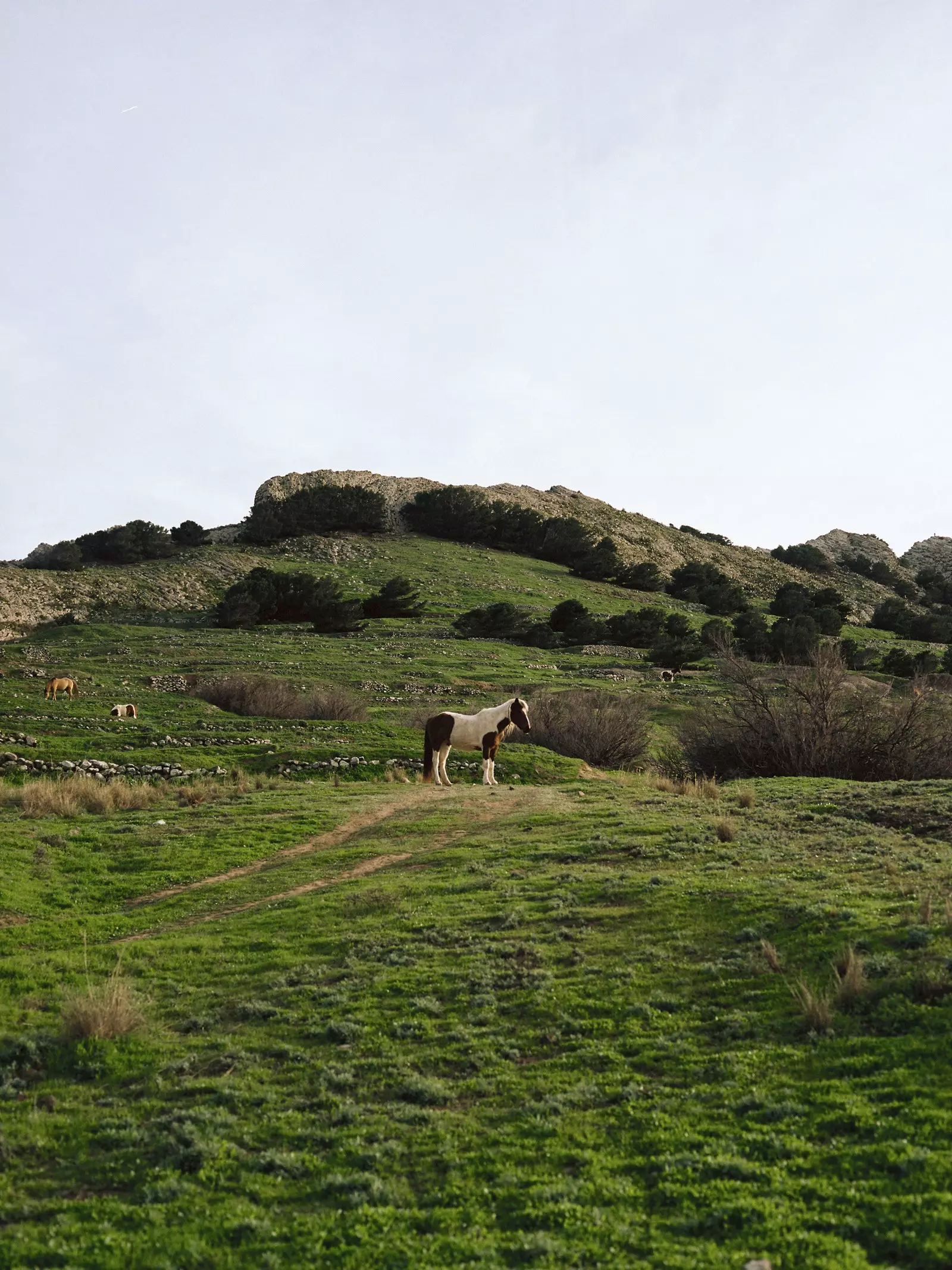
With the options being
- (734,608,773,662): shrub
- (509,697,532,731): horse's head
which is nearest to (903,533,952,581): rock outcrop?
(734,608,773,662): shrub

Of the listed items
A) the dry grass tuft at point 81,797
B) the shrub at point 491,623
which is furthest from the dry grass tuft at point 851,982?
the shrub at point 491,623

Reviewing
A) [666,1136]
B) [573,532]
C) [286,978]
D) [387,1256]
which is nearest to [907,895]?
[666,1136]

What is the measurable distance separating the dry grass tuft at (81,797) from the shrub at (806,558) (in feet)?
354

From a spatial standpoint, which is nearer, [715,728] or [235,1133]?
[235,1133]

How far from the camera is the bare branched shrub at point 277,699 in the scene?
3650 cm

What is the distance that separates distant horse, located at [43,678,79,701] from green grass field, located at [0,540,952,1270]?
49.0ft

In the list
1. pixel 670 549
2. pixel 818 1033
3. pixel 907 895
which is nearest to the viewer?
pixel 818 1033

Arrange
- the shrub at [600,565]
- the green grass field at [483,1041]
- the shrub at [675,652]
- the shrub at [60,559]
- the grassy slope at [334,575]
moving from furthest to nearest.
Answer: the shrub at [600,565] < the shrub at [60,559] < the grassy slope at [334,575] < the shrub at [675,652] < the green grass field at [483,1041]

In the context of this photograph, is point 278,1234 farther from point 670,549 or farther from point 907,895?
point 670,549

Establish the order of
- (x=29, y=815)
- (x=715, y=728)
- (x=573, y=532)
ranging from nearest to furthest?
(x=29, y=815) < (x=715, y=728) < (x=573, y=532)

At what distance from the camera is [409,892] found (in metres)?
15.2

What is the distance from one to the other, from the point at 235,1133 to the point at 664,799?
16241 mm

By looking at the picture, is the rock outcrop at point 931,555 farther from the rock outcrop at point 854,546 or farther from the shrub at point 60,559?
the shrub at point 60,559

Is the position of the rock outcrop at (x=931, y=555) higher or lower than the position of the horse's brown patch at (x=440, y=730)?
higher
